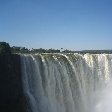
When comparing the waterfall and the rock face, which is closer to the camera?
the rock face

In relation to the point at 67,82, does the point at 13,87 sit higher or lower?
higher

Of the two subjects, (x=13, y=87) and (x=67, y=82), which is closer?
(x=13, y=87)

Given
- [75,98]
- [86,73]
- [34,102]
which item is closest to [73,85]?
[75,98]

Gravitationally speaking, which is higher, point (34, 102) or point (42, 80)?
point (42, 80)

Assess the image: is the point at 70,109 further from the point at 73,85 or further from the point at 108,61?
the point at 108,61

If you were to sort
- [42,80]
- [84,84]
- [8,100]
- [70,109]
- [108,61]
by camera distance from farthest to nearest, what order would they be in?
[108,61] → [84,84] → [70,109] → [42,80] → [8,100]

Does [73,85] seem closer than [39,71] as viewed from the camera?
No
